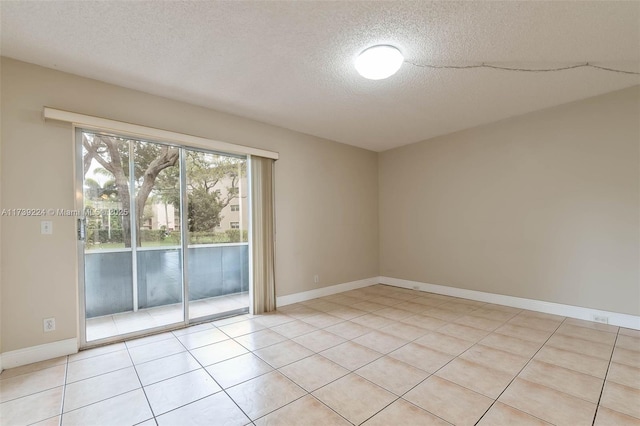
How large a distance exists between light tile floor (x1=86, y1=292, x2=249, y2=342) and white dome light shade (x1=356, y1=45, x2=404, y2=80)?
130 inches

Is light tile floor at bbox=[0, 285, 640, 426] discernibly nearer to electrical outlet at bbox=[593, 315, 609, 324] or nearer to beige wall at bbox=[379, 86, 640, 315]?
electrical outlet at bbox=[593, 315, 609, 324]

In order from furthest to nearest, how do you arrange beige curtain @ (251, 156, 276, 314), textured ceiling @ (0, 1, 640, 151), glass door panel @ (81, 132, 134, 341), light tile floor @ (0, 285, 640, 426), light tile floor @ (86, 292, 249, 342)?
beige curtain @ (251, 156, 276, 314)
light tile floor @ (86, 292, 249, 342)
glass door panel @ (81, 132, 134, 341)
textured ceiling @ (0, 1, 640, 151)
light tile floor @ (0, 285, 640, 426)

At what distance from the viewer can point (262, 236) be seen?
385cm

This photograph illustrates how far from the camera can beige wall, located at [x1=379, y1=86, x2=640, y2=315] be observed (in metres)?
3.15

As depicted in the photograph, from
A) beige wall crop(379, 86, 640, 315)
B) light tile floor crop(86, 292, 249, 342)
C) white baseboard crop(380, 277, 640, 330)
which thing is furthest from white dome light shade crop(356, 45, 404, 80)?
white baseboard crop(380, 277, 640, 330)

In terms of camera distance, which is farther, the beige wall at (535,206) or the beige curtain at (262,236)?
the beige curtain at (262,236)

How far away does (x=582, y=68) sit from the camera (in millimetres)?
2662

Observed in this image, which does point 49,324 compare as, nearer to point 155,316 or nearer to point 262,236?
point 155,316

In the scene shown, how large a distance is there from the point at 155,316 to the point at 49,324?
1.05 meters

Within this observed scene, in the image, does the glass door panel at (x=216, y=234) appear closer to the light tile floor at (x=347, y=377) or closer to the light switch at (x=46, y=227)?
the light tile floor at (x=347, y=377)

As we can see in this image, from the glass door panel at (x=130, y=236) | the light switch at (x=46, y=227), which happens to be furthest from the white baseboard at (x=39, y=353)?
the light switch at (x=46, y=227)

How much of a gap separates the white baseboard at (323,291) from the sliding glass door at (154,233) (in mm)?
574

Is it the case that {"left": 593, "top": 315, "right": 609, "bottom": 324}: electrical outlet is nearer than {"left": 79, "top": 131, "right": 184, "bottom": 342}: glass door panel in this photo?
No

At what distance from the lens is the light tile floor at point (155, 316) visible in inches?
120
